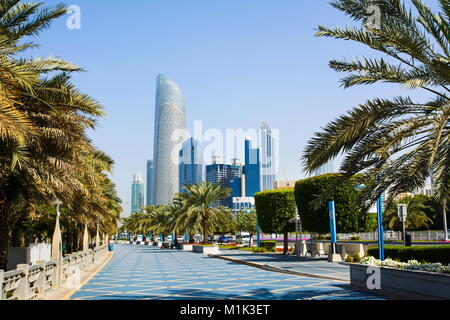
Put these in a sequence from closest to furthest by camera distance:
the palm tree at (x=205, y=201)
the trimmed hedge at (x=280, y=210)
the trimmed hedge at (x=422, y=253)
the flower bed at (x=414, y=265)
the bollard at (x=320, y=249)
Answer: the flower bed at (x=414, y=265), the trimmed hedge at (x=422, y=253), the bollard at (x=320, y=249), the trimmed hedge at (x=280, y=210), the palm tree at (x=205, y=201)

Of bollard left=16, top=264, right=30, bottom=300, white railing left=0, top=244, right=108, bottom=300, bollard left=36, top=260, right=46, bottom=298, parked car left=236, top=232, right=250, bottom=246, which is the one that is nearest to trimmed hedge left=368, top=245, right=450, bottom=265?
white railing left=0, top=244, right=108, bottom=300

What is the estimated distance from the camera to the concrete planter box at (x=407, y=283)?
11.8m

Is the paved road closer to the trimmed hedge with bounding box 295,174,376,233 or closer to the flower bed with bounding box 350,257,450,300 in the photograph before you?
the flower bed with bounding box 350,257,450,300

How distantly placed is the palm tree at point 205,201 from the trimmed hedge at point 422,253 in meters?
28.1

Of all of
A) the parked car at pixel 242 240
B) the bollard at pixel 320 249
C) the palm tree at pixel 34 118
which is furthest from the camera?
the parked car at pixel 242 240

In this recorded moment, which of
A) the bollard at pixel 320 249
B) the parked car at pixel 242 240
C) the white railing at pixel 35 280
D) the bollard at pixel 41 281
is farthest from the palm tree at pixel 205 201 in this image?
the bollard at pixel 41 281

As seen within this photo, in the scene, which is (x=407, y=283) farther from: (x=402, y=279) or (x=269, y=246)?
(x=269, y=246)

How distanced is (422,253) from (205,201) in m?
31.3

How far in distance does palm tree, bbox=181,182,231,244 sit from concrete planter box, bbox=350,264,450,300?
3531 centimetres

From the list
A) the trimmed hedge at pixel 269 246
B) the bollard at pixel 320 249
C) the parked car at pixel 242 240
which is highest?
the bollard at pixel 320 249

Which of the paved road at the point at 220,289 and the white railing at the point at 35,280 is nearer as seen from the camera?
the white railing at the point at 35,280

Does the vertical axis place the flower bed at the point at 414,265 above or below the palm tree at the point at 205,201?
below

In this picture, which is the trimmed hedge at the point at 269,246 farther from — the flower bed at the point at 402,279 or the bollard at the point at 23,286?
the bollard at the point at 23,286
